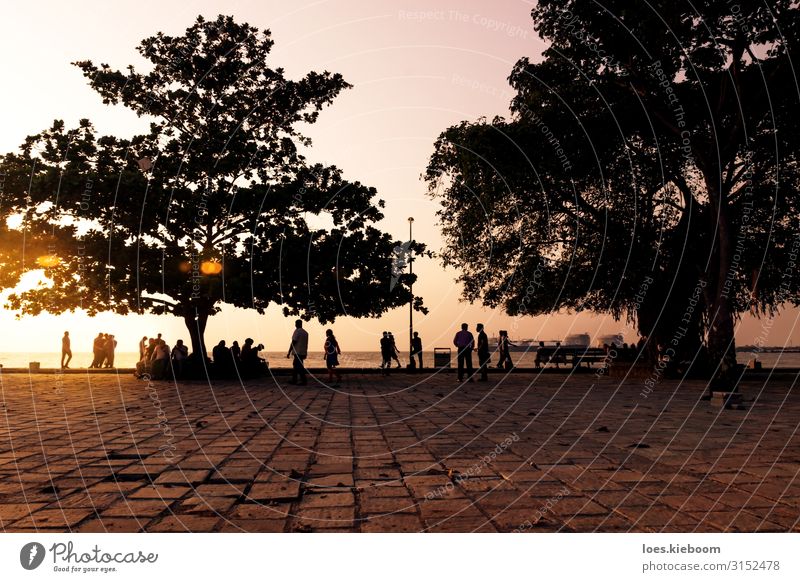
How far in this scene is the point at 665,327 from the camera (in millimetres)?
25859

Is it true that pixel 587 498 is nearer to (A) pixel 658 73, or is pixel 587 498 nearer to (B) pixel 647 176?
(A) pixel 658 73

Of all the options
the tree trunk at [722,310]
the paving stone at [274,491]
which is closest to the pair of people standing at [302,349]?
the tree trunk at [722,310]

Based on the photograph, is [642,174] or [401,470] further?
[642,174]

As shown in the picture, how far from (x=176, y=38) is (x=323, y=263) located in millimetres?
11899

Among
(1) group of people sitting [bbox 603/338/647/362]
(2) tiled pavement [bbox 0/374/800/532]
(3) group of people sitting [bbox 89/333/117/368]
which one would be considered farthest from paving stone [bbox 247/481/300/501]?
(3) group of people sitting [bbox 89/333/117/368]

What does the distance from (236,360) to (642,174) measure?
18.1 metres

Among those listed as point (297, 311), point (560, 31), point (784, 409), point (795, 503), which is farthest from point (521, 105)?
point (795, 503)

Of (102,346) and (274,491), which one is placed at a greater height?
(102,346)

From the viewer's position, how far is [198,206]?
2359 centimetres

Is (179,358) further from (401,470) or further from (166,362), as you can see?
(401,470)

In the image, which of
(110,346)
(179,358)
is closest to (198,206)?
(179,358)

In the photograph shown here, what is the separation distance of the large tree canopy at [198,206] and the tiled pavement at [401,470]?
512 inches

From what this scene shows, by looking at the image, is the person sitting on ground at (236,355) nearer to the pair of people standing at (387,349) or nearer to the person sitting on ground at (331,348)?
the person sitting on ground at (331,348)

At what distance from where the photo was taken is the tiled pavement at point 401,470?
14.5 feet
